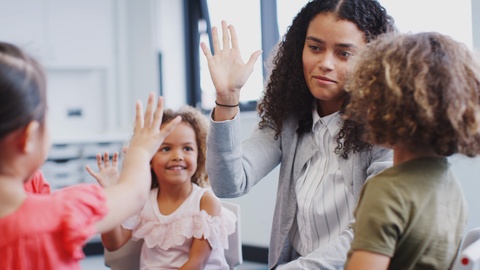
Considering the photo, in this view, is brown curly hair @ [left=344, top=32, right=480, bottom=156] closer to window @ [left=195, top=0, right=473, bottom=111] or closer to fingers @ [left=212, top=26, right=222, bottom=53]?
fingers @ [left=212, top=26, right=222, bottom=53]

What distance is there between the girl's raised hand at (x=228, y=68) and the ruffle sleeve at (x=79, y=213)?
0.51 meters

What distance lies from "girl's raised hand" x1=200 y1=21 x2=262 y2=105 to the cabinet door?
2.87m

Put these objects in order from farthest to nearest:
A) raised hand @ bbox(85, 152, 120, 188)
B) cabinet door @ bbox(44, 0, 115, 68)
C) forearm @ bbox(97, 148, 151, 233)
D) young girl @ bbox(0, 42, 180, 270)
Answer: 1. cabinet door @ bbox(44, 0, 115, 68)
2. raised hand @ bbox(85, 152, 120, 188)
3. forearm @ bbox(97, 148, 151, 233)
4. young girl @ bbox(0, 42, 180, 270)

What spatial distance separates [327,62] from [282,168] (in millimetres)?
328

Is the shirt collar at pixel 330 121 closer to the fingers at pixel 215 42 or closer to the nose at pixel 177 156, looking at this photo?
the fingers at pixel 215 42

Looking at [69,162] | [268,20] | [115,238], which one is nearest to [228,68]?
[115,238]

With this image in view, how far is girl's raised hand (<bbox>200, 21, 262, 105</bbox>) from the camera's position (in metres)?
1.37

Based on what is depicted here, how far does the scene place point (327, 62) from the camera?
143cm

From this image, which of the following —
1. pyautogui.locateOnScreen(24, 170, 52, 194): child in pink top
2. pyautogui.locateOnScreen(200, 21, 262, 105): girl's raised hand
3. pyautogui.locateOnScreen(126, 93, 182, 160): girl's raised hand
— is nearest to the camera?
pyautogui.locateOnScreen(126, 93, 182, 160): girl's raised hand

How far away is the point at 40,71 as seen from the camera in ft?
2.91

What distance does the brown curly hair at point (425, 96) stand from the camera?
0.93 meters

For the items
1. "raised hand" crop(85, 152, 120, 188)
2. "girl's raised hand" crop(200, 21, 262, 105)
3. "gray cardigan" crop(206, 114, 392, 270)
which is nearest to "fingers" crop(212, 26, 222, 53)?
"girl's raised hand" crop(200, 21, 262, 105)

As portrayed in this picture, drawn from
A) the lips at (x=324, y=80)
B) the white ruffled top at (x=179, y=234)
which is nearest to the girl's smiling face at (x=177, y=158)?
the white ruffled top at (x=179, y=234)

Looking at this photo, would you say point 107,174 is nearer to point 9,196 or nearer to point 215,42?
point 215,42
